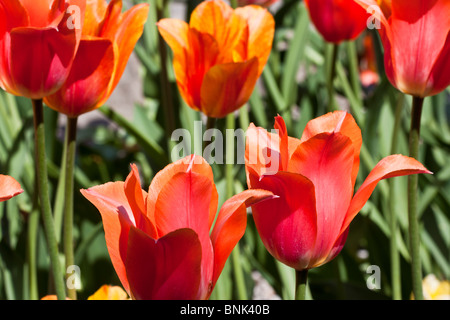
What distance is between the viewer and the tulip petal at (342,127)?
405mm

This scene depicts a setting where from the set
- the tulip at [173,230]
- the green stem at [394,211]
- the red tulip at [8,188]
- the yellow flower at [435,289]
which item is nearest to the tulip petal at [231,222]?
the tulip at [173,230]

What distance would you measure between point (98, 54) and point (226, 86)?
141mm

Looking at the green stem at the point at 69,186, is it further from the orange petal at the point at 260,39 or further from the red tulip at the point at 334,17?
the red tulip at the point at 334,17

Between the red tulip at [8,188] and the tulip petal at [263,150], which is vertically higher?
the tulip petal at [263,150]

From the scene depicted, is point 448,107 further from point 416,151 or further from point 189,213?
point 189,213

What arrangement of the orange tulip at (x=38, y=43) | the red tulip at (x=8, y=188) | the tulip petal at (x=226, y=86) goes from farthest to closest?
1. the tulip petal at (x=226, y=86)
2. the orange tulip at (x=38, y=43)
3. the red tulip at (x=8, y=188)

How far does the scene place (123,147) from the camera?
152 centimetres

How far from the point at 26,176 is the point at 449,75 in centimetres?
68

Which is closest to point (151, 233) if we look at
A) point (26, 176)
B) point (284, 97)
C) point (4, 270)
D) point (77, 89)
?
point (77, 89)

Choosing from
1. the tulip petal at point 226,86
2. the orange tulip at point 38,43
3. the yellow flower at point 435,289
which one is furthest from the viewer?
the yellow flower at point 435,289

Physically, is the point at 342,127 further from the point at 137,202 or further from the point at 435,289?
the point at 435,289

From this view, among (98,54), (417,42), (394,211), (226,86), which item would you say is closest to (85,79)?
(98,54)

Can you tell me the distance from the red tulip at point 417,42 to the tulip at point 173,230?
209mm

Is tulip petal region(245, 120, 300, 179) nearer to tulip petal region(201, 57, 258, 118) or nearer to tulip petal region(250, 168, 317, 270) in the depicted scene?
tulip petal region(250, 168, 317, 270)
